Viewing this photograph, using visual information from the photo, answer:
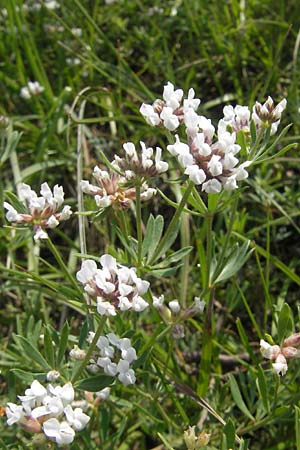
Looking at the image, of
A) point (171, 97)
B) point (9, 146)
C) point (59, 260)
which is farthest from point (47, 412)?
point (9, 146)

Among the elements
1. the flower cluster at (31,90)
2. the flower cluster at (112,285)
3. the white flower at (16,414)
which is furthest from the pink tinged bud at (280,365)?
the flower cluster at (31,90)

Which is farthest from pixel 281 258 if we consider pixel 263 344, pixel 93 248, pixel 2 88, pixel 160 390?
pixel 2 88

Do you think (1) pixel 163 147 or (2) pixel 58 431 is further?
(1) pixel 163 147

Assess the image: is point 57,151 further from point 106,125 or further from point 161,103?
point 161,103

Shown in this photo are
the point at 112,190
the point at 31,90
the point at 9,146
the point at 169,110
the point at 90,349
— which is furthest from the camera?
the point at 31,90

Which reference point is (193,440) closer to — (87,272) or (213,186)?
(87,272)

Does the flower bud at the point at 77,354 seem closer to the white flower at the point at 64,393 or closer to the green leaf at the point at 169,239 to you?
the white flower at the point at 64,393
